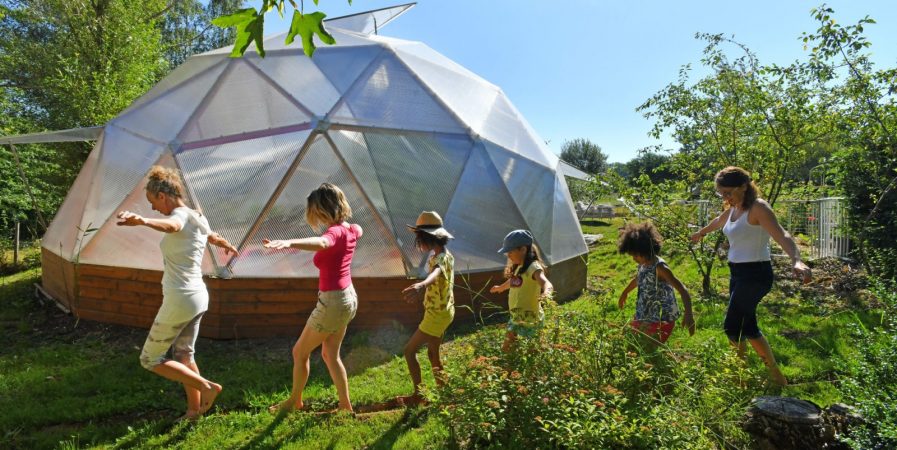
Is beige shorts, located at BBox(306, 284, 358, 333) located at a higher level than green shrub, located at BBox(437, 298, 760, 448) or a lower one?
higher

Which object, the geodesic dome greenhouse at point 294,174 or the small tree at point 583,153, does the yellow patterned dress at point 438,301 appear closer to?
the geodesic dome greenhouse at point 294,174

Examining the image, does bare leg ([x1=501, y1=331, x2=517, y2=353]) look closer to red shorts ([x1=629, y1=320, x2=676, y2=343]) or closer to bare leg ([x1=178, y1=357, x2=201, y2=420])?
red shorts ([x1=629, y1=320, x2=676, y2=343])

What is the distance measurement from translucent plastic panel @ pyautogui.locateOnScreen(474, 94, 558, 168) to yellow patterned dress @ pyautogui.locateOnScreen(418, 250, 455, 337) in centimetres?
414

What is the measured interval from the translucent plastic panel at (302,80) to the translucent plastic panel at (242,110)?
0.54 feet

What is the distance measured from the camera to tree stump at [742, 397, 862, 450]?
2848 mm

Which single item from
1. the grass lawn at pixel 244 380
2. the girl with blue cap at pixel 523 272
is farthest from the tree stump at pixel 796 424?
the girl with blue cap at pixel 523 272

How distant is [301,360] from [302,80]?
502 cm

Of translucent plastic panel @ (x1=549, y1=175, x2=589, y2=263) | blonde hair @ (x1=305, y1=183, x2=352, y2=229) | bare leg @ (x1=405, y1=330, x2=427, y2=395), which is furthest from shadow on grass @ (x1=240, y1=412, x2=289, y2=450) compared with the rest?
translucent plastic panel @ (x1=549, y1=175, x2=589, y2=263)

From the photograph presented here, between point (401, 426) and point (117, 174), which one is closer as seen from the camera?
point (401, 426)

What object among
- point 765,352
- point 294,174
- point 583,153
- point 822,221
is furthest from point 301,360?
point 583,153

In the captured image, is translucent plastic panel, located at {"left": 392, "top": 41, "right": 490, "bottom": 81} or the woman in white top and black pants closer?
the woman in white top and black pants

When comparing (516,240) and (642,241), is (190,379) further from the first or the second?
(642,241)

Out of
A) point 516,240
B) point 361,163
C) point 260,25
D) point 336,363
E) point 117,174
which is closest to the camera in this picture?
point 260,25

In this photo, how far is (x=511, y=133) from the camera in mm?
8656
